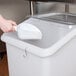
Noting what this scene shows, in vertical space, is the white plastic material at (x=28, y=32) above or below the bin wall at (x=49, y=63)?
above

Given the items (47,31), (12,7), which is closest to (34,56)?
(47,31)

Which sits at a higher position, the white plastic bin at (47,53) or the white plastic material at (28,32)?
the white plastic material at (28,32)

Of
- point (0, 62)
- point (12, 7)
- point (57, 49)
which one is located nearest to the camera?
point (57, 49)

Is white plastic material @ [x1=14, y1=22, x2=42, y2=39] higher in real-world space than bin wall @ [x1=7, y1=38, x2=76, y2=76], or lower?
higher

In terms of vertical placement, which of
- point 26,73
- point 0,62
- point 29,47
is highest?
point 29,47

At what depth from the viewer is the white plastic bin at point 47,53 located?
59cm

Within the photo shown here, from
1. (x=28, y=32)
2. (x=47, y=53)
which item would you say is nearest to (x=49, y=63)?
(x=47, y=53)

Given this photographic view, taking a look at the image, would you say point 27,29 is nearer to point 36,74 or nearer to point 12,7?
point 36,74

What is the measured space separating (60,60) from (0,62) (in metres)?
1.00

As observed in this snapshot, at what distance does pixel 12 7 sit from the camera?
168 cm

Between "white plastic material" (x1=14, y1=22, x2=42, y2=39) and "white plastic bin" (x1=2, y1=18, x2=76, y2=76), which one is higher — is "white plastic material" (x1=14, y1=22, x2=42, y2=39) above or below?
above

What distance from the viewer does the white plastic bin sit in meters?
0.59

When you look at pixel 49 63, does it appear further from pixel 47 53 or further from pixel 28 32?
pixel 28 32

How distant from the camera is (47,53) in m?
0.57
